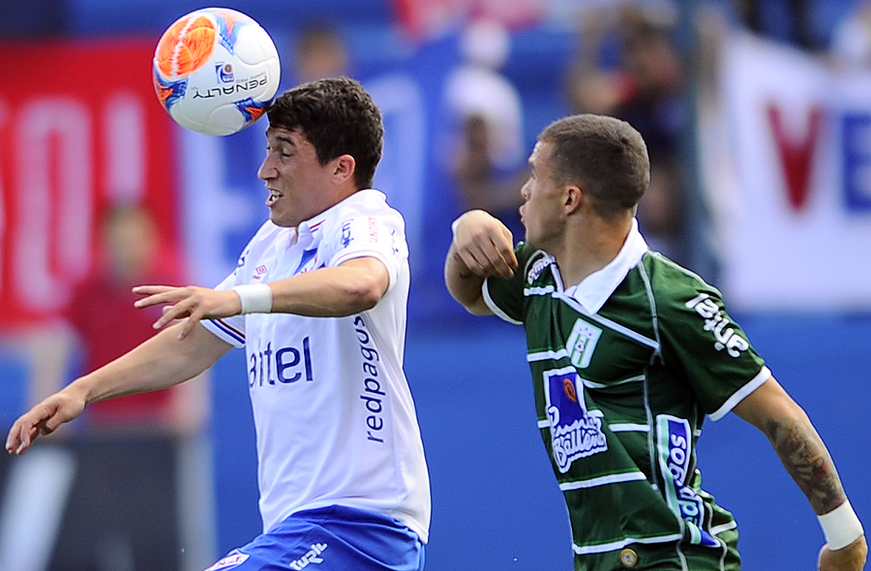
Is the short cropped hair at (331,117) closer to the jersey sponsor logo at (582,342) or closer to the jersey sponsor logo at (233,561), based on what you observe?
the jersey sponsor logo at (582,342)

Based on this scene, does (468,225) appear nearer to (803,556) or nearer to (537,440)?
(537,440)

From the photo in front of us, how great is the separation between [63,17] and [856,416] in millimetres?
6383

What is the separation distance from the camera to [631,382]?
3.53 m

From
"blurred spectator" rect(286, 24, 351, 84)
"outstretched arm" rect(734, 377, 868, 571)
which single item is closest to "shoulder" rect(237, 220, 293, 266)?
"outstretched arm" rect(734, 377, 868, 571)

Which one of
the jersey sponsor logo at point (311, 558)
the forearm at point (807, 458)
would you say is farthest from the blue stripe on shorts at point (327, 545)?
the forearm at point (807, 458)

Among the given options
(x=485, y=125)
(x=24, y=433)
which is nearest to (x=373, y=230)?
(x=24, y=433)

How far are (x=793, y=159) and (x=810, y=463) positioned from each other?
Answer: 582cm

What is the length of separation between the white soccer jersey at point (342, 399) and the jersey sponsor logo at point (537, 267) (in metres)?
0.40

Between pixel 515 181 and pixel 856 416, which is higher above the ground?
pixel 515 181

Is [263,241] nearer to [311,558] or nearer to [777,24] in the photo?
[311,558]

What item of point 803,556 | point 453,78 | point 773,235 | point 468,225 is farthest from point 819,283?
point 468,225

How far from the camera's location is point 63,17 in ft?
Answer: 28.7

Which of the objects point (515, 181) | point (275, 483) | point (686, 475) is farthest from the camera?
point (515, 181)

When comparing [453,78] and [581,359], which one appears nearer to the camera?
[581,359]
